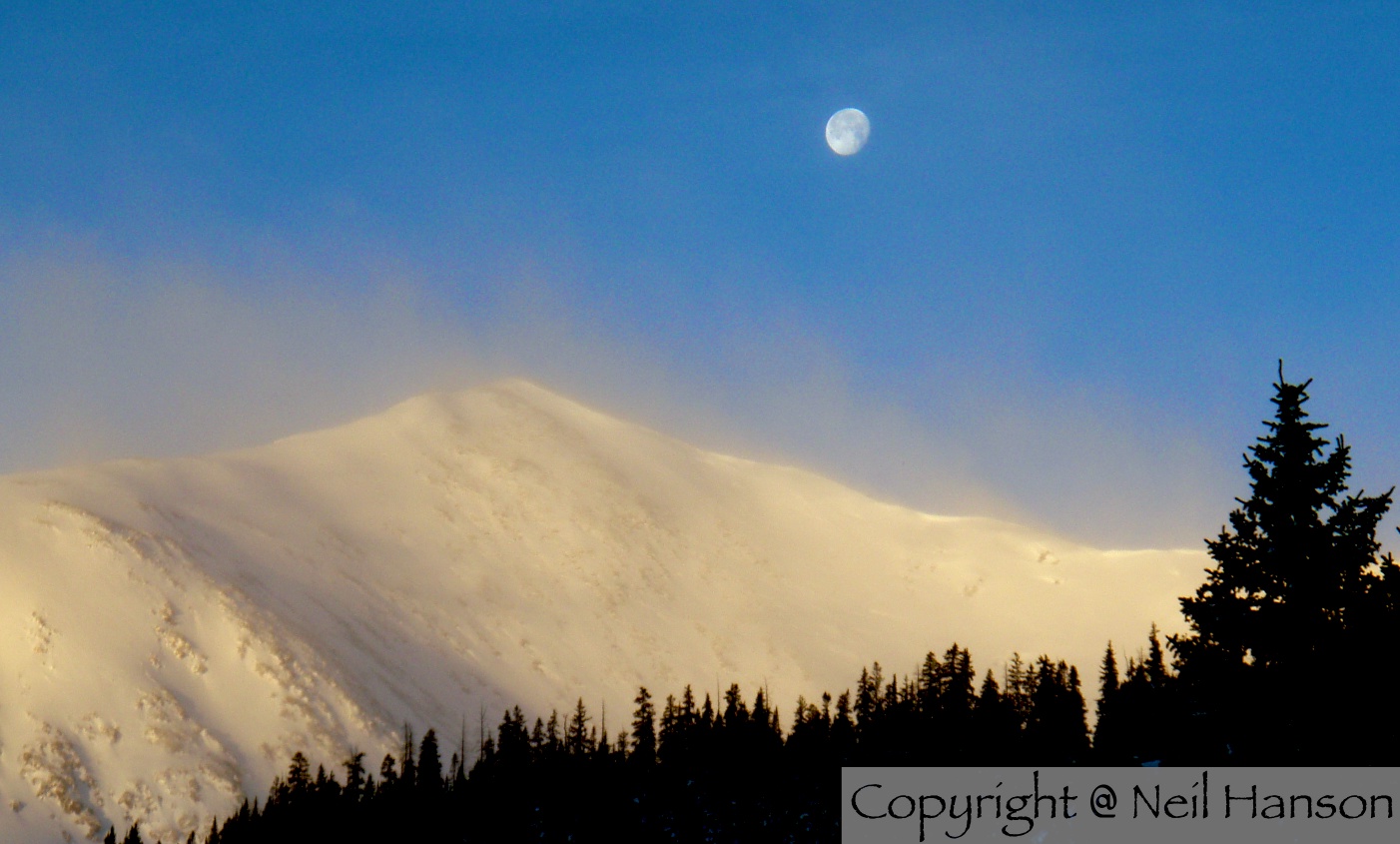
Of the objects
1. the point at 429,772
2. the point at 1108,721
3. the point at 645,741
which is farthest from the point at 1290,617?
the point at 429,772

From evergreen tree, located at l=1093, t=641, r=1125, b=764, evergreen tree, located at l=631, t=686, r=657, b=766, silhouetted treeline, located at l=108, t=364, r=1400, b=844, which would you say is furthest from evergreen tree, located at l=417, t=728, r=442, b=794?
evergreen tree, located at l=1093, t=641, r=1125, b=764

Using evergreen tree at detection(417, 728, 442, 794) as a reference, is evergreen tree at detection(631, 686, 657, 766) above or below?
above

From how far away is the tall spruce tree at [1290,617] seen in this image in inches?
641

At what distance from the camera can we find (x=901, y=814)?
37375mm

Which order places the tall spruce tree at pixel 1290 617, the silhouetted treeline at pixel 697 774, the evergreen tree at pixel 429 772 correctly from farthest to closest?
1. the evergreen tree at pixel 429 772
2. the silhouetted treeline at pixel 697 774
3. the tall spruce tree at pixel 1290 617

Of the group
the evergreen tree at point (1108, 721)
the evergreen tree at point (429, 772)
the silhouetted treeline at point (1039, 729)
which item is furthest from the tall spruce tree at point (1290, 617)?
the evergreen tree at point (429, 772)

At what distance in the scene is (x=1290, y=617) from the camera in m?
16.8

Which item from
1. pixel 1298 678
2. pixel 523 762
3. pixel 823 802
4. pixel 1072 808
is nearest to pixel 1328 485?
pixel 1298 678

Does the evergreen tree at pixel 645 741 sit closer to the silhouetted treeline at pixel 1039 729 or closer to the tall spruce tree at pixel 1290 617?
the silhouetted treeline at pixel 1039 729

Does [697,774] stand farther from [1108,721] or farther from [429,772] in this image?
[1108,721]

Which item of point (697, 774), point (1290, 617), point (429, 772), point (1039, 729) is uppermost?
point (1290, 617)

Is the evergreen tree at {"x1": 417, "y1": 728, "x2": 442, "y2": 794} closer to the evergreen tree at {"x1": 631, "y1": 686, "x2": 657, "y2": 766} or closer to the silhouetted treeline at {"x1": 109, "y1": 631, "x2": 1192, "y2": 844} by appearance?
the silhouetted treeline at {"x1": 109, "y1": 631, "x2": 1192, "y2": 844}

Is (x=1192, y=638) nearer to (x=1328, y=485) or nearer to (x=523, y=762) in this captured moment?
(x=1328, y=485)

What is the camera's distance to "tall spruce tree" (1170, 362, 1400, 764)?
53.4 feet
